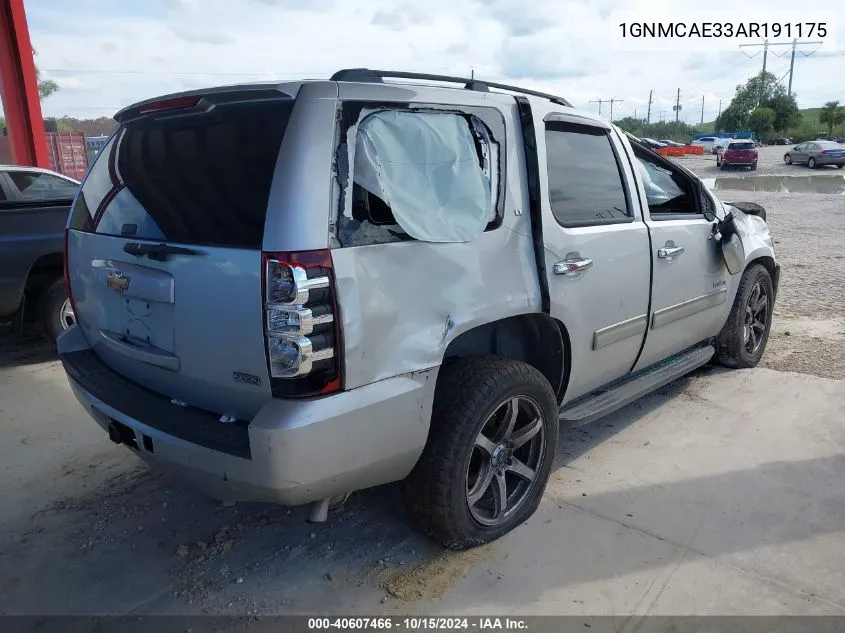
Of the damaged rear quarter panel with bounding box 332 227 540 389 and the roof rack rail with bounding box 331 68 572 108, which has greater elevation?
the roof rack rail with bounding box 331 68 572 108

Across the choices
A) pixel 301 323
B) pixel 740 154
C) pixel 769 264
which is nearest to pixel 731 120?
pixel 740 154

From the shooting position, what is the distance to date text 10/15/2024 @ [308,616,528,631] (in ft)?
8.06

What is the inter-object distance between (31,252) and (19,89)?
20.5ft

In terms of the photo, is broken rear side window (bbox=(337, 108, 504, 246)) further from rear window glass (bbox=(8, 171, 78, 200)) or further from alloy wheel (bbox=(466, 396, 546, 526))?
rear window glass (bbox=(8, 171, 78, 200))

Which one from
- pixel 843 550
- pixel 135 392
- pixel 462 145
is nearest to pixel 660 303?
pixel 843 550

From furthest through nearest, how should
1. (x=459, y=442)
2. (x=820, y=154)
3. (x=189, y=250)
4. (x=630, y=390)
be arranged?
(x=820, y=154) → (x=630, y=390) → (x=459, y=442) → (x=189, y=250)

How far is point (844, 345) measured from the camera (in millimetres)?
5469

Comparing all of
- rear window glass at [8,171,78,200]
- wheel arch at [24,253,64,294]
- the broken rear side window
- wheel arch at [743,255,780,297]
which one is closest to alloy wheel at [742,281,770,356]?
wheel arch at [743,255,780,297]

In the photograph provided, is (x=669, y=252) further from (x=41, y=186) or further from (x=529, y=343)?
(x=41, y=186)

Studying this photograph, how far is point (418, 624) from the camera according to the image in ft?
8.09

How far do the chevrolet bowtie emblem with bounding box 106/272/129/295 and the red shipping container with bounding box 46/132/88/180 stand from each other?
46.1 ft

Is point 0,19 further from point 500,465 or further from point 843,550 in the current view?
point 843,550

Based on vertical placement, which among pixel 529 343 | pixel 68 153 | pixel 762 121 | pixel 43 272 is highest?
pixel 762 121

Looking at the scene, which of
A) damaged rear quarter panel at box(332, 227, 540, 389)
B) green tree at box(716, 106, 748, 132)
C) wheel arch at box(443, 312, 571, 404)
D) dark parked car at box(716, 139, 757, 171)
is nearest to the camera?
damaged rear quarter panel at box(332, 227, 540, 389)
